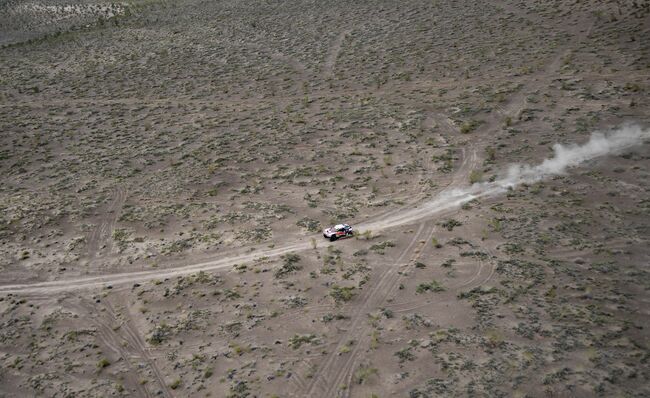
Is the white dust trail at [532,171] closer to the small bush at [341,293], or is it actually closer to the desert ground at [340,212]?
the desert ground at [340,212]

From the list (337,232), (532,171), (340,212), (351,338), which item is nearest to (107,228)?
(340,212)

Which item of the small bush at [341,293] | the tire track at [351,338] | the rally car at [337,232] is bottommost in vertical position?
the tire track at [351,338]

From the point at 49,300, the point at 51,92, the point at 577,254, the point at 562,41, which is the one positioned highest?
the point at 51,92

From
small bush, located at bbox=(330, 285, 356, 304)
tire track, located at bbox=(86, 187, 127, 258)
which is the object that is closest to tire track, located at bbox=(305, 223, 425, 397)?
small bush, located at bbox=(330, 285, 356, 304)

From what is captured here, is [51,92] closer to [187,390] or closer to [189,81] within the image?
[189,81]

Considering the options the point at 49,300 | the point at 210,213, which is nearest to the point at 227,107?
the point at 210,213

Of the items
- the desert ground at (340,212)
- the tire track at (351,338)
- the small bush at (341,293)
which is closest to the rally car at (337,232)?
the desert ground at (340,212)
